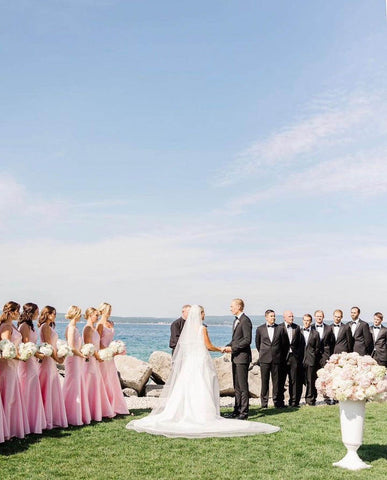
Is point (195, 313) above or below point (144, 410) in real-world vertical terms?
above

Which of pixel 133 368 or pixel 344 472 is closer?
pixel 344 472

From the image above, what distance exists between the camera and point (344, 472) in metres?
8.33

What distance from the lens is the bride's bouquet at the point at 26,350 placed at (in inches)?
399

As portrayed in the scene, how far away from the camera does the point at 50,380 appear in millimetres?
11273

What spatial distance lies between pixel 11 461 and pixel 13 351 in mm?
1768

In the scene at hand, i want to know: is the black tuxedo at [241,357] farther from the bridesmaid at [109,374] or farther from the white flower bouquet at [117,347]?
the bridesmaid at [109,374]

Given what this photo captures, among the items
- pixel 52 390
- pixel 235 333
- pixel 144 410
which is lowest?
pixel 144 410

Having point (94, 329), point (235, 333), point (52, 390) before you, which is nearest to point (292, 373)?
point (235, 333)

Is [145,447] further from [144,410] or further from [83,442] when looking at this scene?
[144,410]

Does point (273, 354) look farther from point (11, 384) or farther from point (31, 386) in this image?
point (11, 384)

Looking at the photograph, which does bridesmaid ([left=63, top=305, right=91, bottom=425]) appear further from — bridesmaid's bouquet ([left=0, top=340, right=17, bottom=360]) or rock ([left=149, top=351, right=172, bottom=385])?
rock ([left=149, top=351, right=172, bottom=385])

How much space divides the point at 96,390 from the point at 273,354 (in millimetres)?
4466

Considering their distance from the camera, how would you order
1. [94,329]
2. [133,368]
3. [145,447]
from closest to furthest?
[145,447] < [94,329] < [133,368]

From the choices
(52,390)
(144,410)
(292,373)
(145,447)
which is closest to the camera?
(145,447)
